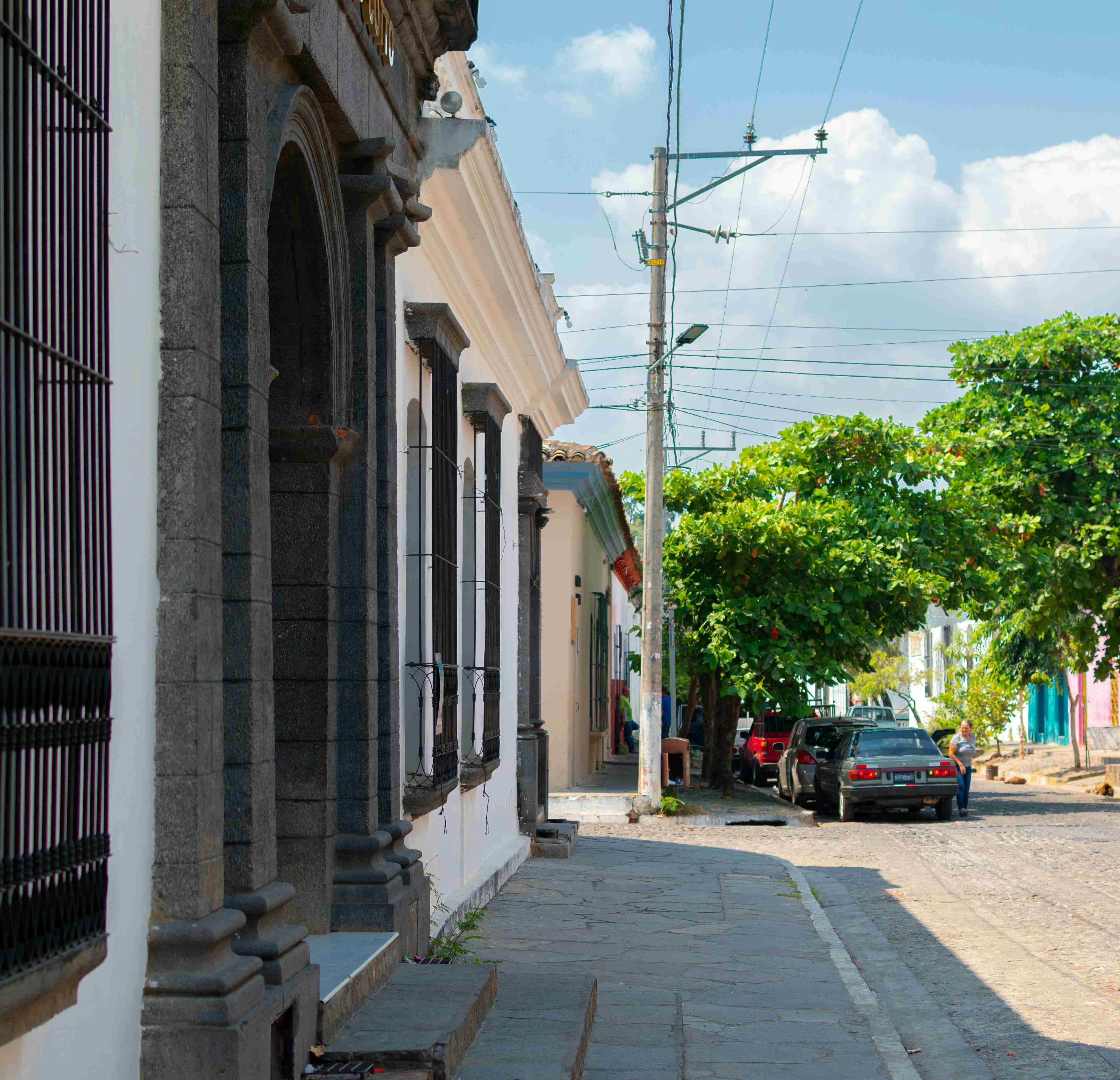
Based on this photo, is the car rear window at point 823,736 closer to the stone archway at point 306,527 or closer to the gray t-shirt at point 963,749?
the gray t-shirt at point 963,749

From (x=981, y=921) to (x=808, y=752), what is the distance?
38.3 feet

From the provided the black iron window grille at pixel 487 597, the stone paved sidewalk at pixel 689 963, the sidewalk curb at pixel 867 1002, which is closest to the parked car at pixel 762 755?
the stone paved sidewalk at pixel 689 963

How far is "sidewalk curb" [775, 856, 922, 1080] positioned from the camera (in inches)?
261

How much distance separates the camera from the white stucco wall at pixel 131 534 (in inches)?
157

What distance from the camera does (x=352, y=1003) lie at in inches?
227

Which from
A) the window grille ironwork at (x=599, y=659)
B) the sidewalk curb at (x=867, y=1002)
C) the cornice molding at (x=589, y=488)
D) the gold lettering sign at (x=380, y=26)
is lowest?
the sidewalk curb at (x=867, y=1002)

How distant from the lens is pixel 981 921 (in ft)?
37.1

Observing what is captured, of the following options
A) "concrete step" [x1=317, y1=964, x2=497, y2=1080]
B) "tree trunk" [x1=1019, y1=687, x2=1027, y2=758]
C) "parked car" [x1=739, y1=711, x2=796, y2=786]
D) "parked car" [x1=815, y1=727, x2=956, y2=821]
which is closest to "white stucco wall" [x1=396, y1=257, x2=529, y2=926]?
"concrete step" [x1=317, y1=964, x2=497, y2=1080]

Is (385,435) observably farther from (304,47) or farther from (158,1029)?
(158,1029)

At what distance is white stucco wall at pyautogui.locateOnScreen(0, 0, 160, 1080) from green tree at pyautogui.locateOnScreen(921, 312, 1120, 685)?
947 inches

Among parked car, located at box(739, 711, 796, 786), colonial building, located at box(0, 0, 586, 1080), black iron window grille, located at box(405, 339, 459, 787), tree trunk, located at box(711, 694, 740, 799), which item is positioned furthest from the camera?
parked car, located at box(739, 711, 796, 786)

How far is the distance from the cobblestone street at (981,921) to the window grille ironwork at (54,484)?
452 centimetres

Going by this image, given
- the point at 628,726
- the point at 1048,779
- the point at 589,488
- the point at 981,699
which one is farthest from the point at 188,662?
the point at 628,726

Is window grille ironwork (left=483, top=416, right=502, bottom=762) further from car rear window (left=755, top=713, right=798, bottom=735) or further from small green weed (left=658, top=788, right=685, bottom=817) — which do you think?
car rear window (left=755, top=713, right=798, bottom=735)
